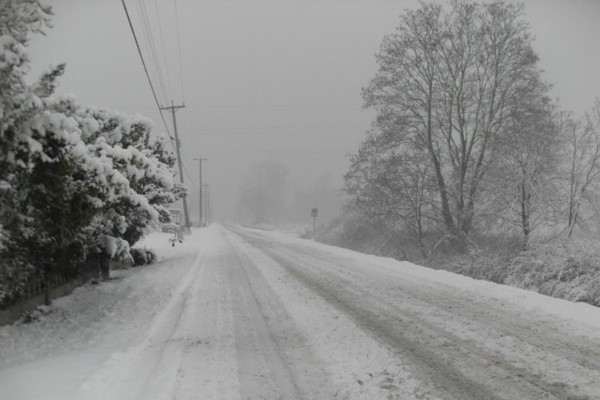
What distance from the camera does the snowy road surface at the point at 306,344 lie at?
4.51 m

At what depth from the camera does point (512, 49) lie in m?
20.6

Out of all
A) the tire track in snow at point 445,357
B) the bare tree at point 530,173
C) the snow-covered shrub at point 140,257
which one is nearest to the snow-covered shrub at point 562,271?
the bare tree at point 530,173

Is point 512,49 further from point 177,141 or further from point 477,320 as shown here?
point 177,141

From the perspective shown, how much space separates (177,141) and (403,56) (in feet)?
69.1

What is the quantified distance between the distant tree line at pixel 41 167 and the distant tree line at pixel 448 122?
1466 centimetres

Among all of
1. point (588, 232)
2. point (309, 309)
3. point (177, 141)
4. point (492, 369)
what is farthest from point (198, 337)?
point (177, 141)

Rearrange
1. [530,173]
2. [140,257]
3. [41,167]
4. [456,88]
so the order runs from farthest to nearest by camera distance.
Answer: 1. [456,88]
2. [530,173]
3. [140,257]
4. [41,167]

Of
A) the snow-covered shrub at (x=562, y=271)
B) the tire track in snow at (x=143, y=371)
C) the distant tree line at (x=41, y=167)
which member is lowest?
the tire track in snow at (x=143, y=371)

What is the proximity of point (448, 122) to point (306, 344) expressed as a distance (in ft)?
60.4

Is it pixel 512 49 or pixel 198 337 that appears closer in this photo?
pixel 198 337

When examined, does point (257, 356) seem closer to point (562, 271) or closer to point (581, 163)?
point (562, 271)

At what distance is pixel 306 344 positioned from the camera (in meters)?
5.96

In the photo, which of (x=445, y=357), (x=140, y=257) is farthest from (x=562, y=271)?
(x=140, y=257)

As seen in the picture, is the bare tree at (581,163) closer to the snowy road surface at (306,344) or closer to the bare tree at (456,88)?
the bare tree at (456,88)
